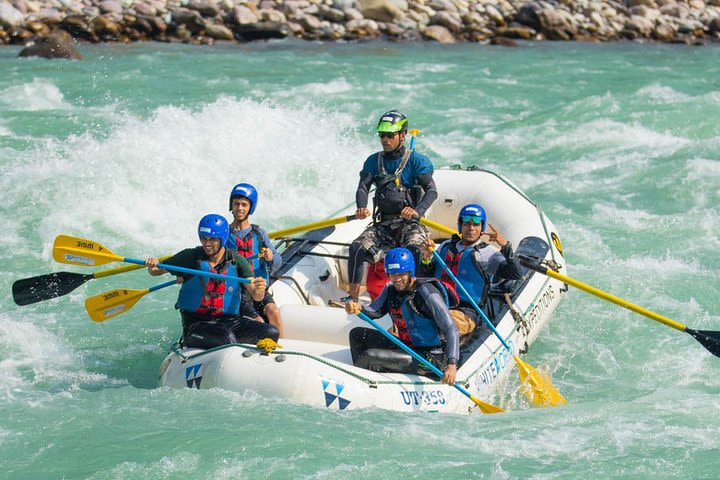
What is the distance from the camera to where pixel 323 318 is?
7680mm

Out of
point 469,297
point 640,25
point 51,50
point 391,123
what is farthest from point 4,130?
point 640,25

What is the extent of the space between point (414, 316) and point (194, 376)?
1.42 m

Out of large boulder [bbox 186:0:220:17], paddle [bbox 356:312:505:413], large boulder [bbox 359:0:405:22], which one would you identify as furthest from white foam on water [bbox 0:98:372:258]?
large boulder [bbox 359:0:405:22]

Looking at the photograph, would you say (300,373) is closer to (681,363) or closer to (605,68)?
(681,363)

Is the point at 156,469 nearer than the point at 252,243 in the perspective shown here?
Yes

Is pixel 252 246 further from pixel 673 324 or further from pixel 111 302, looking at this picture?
pixel 673 324

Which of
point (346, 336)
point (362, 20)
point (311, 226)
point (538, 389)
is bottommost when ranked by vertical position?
point (538, 389)

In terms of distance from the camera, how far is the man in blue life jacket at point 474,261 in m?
7.60

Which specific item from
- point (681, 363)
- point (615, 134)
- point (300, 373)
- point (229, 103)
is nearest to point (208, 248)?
point (300, 373)

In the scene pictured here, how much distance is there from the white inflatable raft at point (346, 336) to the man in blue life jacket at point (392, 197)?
1.53ft

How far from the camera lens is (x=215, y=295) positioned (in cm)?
721

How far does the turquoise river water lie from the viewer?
6.48 m

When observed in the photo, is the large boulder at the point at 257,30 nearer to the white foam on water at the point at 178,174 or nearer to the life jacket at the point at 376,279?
the white foam on water at the point at 178,174

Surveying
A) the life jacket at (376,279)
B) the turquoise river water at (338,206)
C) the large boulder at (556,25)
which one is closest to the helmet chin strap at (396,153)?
the life jacket at (376,279)
